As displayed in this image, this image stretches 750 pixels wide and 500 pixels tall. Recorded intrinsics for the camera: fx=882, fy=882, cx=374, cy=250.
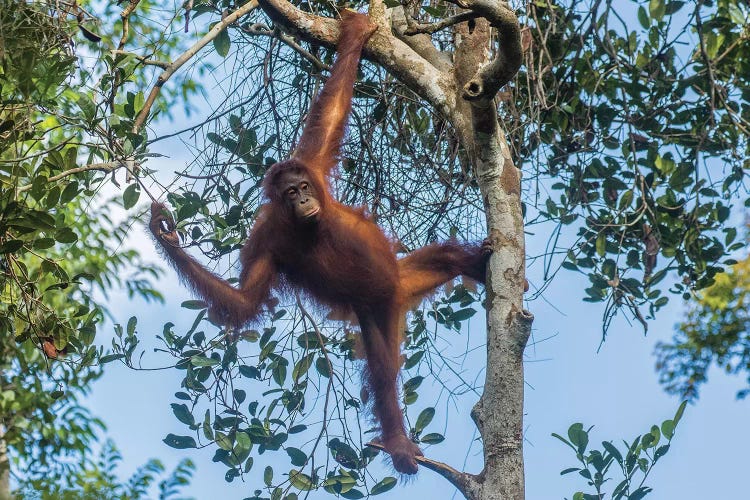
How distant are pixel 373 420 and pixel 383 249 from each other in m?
1.02

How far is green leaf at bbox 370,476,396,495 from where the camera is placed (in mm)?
4418

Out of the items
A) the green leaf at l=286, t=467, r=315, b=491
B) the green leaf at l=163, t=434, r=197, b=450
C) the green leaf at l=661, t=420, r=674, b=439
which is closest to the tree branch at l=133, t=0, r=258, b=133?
the green leaf at l=163, t=434, r=197, b=450

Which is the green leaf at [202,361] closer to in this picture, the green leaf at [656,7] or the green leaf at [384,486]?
the green leaf at [384,486]

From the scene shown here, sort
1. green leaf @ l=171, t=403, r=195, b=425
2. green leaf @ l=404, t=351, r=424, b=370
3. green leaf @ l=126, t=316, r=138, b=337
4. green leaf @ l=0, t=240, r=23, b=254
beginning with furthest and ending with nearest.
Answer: green leaf @ l=404, t=351, r=424, b=370
green leaf @ l=126, t=316, r=138, b=337
green leaf @ l=171, t=403, r=195, b=425
green leaf @ l=0, t=240, r=23, b=254

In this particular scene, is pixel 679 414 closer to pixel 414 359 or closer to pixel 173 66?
pixel 414 359

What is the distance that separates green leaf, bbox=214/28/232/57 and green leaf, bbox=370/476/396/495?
2.40 m

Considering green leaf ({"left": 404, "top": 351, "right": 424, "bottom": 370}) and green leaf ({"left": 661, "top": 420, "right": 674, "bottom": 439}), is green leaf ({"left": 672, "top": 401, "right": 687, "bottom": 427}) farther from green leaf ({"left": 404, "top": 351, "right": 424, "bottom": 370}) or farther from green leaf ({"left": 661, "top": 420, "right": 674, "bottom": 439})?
green leaf ({"left": 404, "top": 351, "right": 424, "bottom": 370})

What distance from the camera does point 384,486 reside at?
14.5 ft

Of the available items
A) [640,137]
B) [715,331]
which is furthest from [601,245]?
[715,331]

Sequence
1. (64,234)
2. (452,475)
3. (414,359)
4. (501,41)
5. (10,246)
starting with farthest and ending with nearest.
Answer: (414,359) < (64,234) < (10,246) < (452,475) < (501,41)

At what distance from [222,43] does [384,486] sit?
249 centimetres

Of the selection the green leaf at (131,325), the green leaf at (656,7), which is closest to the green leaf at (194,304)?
the green leaf at (131,325)

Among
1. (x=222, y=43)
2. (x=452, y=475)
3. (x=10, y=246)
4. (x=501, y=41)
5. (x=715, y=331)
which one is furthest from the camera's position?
(x=715, y=331)

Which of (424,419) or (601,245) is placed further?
(601,245)
